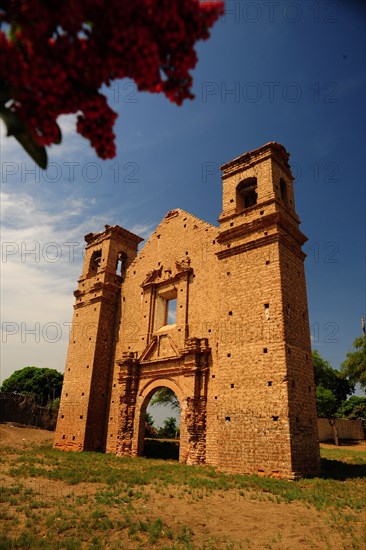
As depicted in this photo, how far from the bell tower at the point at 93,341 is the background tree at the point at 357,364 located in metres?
20.7

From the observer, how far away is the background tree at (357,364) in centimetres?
2983

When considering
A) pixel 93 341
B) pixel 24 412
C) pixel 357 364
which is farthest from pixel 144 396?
pixel 357 364

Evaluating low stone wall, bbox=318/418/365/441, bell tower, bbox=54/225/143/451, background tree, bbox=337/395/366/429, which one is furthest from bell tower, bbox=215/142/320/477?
background tree, bbox=337/395/366/429

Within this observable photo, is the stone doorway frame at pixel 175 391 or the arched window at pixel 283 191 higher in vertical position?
the arched window at pixel 283 191

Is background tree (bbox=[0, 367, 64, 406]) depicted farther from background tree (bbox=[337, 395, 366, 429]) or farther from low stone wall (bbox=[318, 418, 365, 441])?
background tree (bbox=[337, 395, 366, 429])

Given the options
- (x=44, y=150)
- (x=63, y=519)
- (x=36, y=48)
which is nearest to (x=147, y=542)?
(x=63, y=519)

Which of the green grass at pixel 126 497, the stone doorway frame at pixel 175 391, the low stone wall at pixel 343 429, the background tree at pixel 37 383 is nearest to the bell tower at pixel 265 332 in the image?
the green grass at pixel 126 497

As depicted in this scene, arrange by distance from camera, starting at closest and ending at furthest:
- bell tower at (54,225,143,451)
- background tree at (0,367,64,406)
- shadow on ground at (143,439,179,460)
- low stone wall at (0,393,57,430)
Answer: shadow on ground at (143,439,179,460)
bell tower at (54,225,143,451)
low stone wall at (0,393,57,430)
background tree at (0,367,64,406)

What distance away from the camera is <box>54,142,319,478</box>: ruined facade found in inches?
457

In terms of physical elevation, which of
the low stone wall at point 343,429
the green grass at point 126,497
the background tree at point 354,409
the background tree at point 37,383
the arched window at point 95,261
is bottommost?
the green grass at point 126,497

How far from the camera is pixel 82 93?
2.31m

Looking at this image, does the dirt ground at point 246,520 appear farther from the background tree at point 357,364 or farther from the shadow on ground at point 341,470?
the background tree at point 357,364

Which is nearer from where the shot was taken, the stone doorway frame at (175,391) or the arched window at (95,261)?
the stone doorway frame at (175,391)

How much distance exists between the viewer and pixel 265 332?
1227cm
